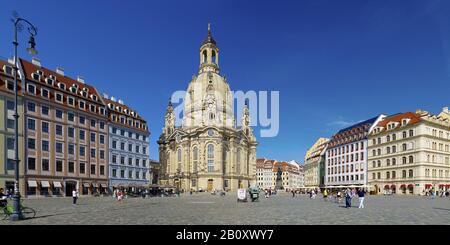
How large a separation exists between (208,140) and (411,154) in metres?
60.7

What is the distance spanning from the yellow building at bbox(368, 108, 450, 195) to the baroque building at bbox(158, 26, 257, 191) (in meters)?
47.3

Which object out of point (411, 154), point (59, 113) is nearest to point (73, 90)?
point (59, 113)

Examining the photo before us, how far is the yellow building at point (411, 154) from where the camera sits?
233ft

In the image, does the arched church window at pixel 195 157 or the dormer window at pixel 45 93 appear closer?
the dormer window at pixel 45 93

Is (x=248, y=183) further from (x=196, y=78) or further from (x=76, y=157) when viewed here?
(x=76, y=157)

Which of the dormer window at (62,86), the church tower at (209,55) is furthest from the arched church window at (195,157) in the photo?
the dormer window at (62,86)

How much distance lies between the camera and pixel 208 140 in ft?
366

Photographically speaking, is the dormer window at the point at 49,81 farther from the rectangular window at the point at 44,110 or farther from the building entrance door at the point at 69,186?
the building entrance door at the point at 69,186

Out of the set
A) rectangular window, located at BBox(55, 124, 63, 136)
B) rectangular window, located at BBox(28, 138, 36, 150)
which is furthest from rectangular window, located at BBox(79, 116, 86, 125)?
rectangular window, located at BBox(28, 138, 36, 150)

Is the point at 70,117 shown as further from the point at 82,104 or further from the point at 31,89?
the point at 31,89

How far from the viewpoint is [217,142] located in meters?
111

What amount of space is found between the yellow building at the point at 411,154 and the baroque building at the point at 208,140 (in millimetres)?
47252
